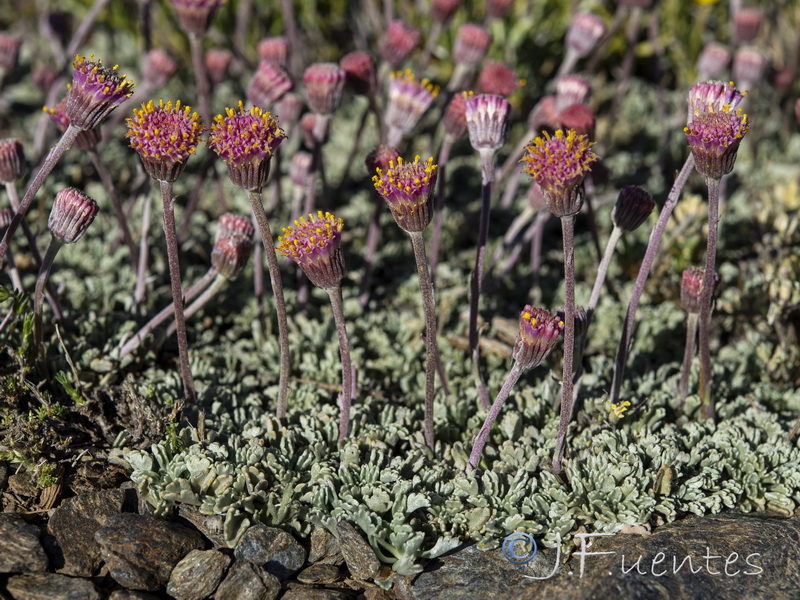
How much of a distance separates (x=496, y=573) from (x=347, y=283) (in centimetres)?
215

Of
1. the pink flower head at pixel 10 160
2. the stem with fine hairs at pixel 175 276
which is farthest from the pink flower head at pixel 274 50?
the stem with fine hairs at pixel 175 276

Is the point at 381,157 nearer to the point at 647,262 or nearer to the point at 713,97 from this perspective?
the point at 647,262

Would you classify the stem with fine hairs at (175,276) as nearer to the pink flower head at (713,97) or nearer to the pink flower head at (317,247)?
the pink flower head at (317,247)

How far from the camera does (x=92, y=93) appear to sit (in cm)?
268

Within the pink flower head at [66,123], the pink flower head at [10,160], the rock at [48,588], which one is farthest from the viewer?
the pink flower head at [66,123]

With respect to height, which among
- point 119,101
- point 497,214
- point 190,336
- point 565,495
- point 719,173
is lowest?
point 565,495

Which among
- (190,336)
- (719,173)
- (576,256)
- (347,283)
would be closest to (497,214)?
(576,256)

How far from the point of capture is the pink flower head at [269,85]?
3654 mm

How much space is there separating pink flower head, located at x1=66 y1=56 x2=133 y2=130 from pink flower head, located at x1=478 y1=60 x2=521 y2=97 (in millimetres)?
1724

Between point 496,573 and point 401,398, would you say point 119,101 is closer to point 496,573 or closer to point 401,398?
point 401,398

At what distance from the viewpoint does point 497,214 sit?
5.09 m

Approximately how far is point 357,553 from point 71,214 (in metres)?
1.58

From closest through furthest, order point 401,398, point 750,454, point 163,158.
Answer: point 163,158 → point 750,454 → point 401,398

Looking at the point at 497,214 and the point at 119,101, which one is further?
the point at 497,214
